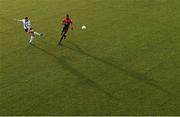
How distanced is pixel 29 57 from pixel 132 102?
31.6 feet

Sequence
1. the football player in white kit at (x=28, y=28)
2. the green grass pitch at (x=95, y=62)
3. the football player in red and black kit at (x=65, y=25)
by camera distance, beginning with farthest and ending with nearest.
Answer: the football player in white kit at (x=28, y=28), the football player in red and black kit at (x=65, y=25), the green grass pitch at (x=95, y=62)

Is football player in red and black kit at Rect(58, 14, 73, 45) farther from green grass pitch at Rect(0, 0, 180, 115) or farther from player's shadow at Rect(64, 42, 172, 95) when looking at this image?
player's shadow at Rect(64, 42, 172, 95)

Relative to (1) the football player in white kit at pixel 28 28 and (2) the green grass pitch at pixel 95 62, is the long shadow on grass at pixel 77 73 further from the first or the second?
(1) the football player in white kit at pixel 28 28

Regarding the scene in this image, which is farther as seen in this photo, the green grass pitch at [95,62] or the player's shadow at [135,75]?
the player's shadow at [135,75]

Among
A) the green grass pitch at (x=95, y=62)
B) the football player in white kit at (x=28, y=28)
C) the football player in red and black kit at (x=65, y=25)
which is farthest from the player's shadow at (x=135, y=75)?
the football player in white kit at (x=28, y=28)

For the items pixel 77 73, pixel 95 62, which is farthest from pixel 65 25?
pixel 77 73

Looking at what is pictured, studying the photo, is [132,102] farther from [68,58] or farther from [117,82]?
[68,58]

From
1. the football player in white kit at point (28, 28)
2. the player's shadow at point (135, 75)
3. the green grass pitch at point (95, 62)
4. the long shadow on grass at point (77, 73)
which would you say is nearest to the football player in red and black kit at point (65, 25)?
the green grass pitch at point (95, 62)

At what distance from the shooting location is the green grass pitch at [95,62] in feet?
68.9

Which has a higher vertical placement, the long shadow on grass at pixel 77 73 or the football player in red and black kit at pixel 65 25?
the football player in red and black kit at pixel 65 25

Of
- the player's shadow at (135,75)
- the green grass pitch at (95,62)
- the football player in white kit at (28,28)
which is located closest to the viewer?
the green grass pitch at (95,62)

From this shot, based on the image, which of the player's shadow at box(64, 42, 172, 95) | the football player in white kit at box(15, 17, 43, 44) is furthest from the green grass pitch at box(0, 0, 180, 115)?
the football player in white kit at box(15, 17, 43, 44)

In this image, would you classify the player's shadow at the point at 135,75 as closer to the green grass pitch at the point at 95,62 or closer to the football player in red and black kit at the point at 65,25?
the green grass pitch at the point at 95,62

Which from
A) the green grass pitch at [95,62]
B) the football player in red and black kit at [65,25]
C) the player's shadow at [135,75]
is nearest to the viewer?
the green grass pitch at [95,62]
